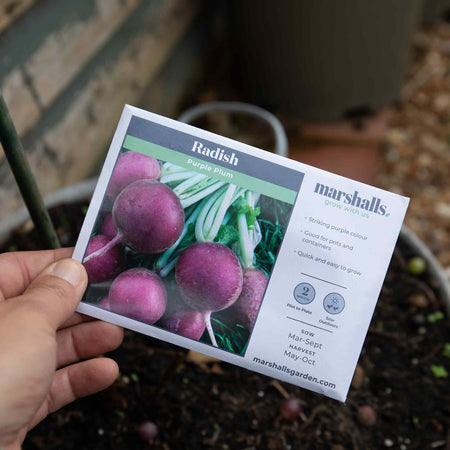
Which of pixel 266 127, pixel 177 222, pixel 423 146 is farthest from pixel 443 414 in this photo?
pixel 423 146

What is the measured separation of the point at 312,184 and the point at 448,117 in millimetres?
1991

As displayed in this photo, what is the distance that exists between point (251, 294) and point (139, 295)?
0.21m

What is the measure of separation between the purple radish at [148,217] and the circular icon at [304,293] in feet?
0.80

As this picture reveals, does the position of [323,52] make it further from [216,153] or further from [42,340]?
[42,340]

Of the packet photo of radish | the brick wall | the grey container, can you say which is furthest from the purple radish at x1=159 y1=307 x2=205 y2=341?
the grey container

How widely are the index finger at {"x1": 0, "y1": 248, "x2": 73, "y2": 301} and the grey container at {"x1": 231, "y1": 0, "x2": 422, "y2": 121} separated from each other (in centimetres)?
156

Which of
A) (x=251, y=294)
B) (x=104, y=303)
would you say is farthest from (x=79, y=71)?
(x=251, y=294)

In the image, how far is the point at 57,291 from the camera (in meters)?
0.83

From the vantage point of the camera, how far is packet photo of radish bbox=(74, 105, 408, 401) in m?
0.88

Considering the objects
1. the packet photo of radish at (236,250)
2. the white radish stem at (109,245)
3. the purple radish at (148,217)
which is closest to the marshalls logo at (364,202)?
the packet photo of radish at (236,250)

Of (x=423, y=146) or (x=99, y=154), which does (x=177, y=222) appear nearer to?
(x=99, y=154)

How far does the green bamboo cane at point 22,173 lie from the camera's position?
774 millimetres

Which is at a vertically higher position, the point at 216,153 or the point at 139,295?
the point at 216,153

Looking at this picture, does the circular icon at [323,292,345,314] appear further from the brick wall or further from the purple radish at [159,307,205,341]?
the brick wall
